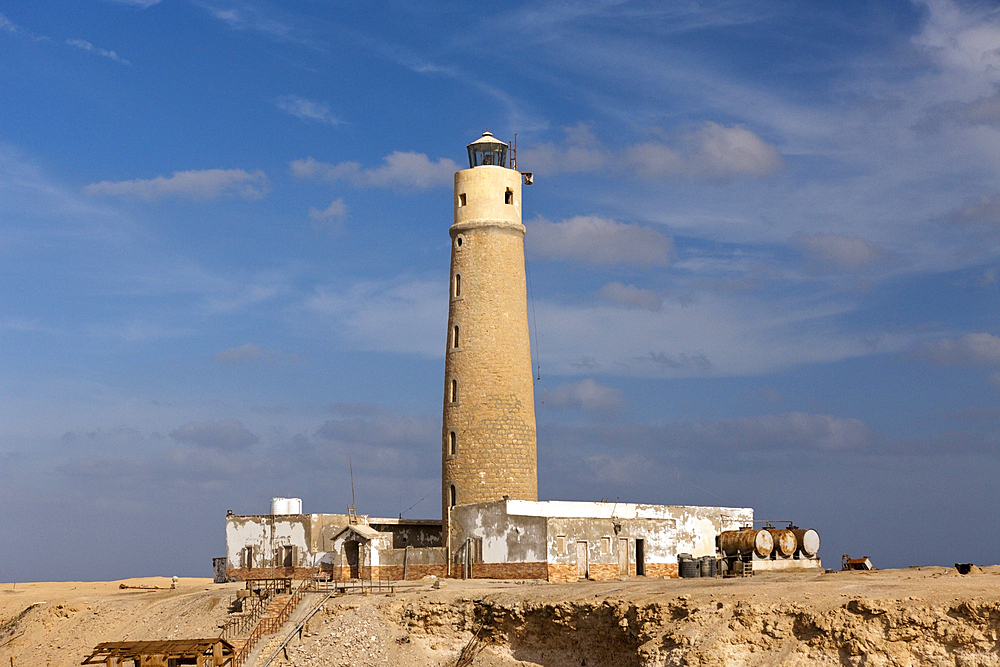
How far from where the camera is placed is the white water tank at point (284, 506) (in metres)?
52.1

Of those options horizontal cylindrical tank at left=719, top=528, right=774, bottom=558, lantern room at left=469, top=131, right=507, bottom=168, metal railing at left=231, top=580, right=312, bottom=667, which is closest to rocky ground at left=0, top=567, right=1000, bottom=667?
metal railing at left=231, top=580, right=312, bottom=667

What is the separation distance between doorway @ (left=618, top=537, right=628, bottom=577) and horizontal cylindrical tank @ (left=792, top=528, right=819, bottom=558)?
9.00 m

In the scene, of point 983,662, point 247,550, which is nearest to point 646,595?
point 983,662

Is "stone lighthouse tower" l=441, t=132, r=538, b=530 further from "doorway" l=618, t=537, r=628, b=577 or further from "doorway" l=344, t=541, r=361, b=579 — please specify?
"doorway" l=618, t=537, r=628, b=577

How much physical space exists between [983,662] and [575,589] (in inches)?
555

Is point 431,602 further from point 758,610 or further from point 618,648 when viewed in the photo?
point 758,610

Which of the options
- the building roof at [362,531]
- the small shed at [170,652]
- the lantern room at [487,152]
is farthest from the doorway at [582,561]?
the lantern room at [487,152]

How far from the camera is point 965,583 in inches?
1241

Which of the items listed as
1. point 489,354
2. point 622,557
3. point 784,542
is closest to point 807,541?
point 784,542

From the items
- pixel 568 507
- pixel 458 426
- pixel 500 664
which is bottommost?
pixel 500 664

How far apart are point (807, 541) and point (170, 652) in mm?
28891

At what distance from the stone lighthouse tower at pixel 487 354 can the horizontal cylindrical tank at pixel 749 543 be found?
8786 mm

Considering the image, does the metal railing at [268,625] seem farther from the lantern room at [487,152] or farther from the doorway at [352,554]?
the lantern room at [487,152]

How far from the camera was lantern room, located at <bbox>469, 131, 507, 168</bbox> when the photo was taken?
5359cm
